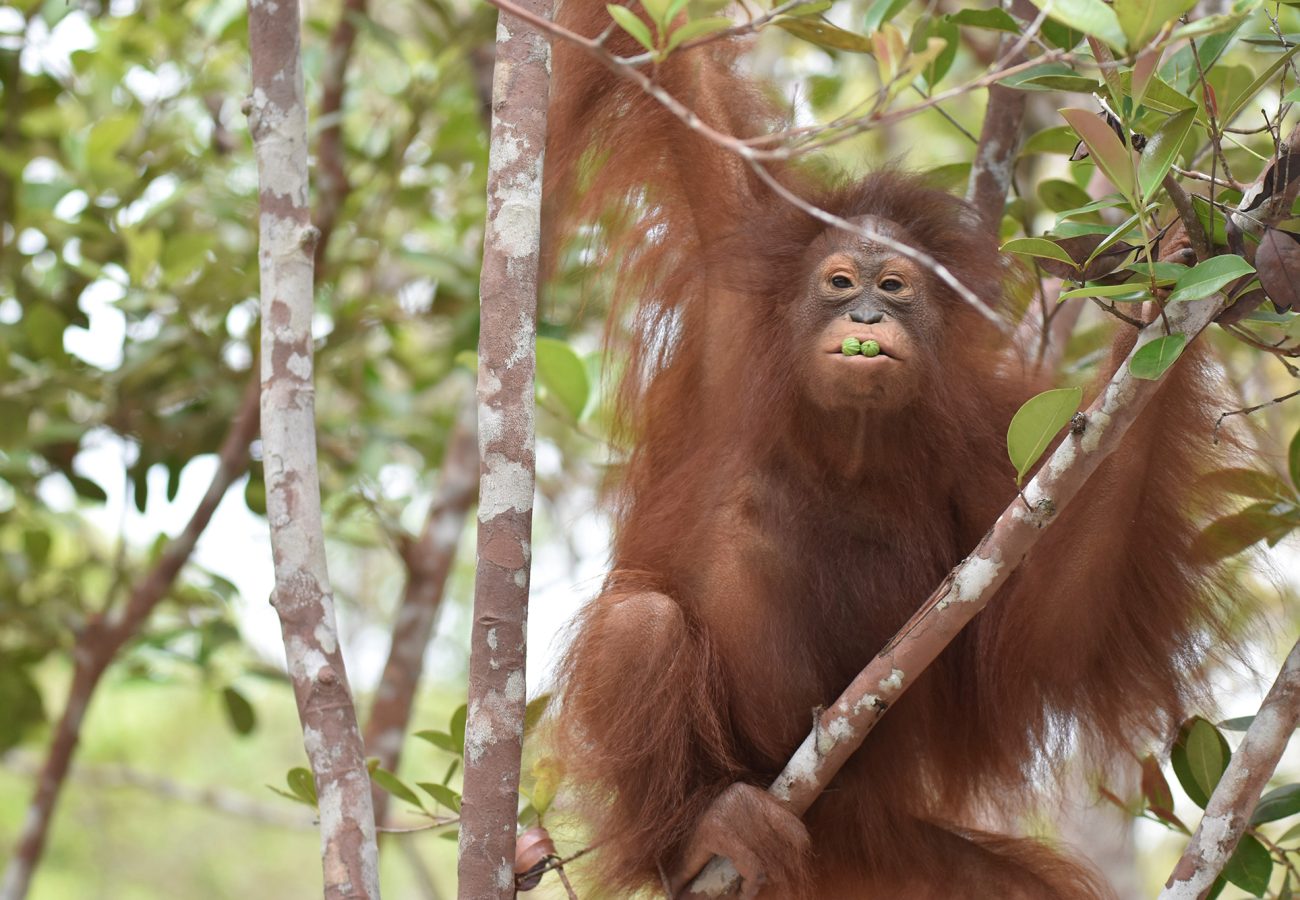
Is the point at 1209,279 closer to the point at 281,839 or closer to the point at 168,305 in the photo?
the point at 168,305

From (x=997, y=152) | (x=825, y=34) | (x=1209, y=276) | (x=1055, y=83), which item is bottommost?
(x=1209, y=276)

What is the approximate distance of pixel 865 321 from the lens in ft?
11.4

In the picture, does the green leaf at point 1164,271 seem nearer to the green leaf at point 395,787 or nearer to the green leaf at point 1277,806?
the green leaf at point 1277,806

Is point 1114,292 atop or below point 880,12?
below

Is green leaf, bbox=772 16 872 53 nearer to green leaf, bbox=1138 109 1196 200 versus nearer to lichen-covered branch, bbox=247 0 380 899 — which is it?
green leaf, bbox=1138 109 1196 200

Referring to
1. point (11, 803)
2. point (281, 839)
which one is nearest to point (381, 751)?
point (11, 803)

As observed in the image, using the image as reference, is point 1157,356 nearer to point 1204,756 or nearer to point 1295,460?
point 1295,460

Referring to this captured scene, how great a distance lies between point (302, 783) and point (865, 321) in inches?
68.7

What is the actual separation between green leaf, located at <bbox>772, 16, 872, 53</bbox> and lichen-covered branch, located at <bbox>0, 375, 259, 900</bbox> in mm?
2861

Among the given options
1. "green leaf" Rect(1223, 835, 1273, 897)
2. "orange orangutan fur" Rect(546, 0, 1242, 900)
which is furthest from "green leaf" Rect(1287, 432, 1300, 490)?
"green leaf" Rect(1223, 835, 1273, 897)

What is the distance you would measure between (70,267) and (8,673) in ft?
5.06

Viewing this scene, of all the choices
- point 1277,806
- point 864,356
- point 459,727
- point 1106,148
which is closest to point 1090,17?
point 1106,148

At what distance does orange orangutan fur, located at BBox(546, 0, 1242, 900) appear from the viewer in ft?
11.2

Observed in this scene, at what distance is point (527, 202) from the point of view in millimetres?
2914
